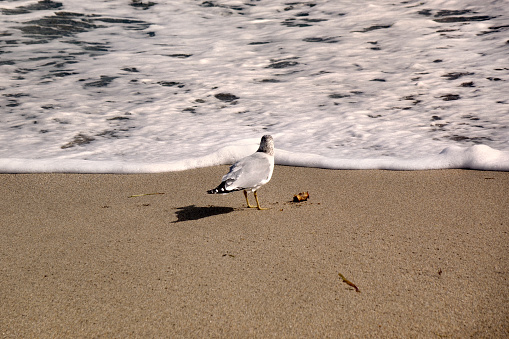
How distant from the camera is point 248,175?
2928mm

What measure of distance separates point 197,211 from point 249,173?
41cm

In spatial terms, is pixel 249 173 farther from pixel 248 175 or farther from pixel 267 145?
pixel 267 145

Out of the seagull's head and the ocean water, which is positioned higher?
the seagull's head

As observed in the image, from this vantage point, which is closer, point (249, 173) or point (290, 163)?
point (249, 173)

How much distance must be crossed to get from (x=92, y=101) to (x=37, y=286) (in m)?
3.70

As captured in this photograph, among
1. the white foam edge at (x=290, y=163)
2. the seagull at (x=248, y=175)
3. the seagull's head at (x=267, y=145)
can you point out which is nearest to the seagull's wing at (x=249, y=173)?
the seagull at (x=248, y=175)

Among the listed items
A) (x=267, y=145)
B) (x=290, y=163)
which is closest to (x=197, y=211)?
(x=267, y=145)

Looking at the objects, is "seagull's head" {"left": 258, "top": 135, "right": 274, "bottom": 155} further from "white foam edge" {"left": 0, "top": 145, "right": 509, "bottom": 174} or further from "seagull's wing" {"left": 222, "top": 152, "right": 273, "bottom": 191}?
"white foam edge" {"left": 0, "top": 145, "right": 509, "bottom": 174}

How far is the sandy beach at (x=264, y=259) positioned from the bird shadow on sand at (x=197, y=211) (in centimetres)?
1

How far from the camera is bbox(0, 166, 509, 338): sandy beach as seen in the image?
188 centimetres

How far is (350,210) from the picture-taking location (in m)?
2.92

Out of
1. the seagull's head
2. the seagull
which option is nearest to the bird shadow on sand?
the seagull

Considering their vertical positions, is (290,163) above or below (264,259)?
below

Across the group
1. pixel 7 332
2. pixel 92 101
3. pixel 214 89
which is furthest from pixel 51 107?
pixel 7 332
